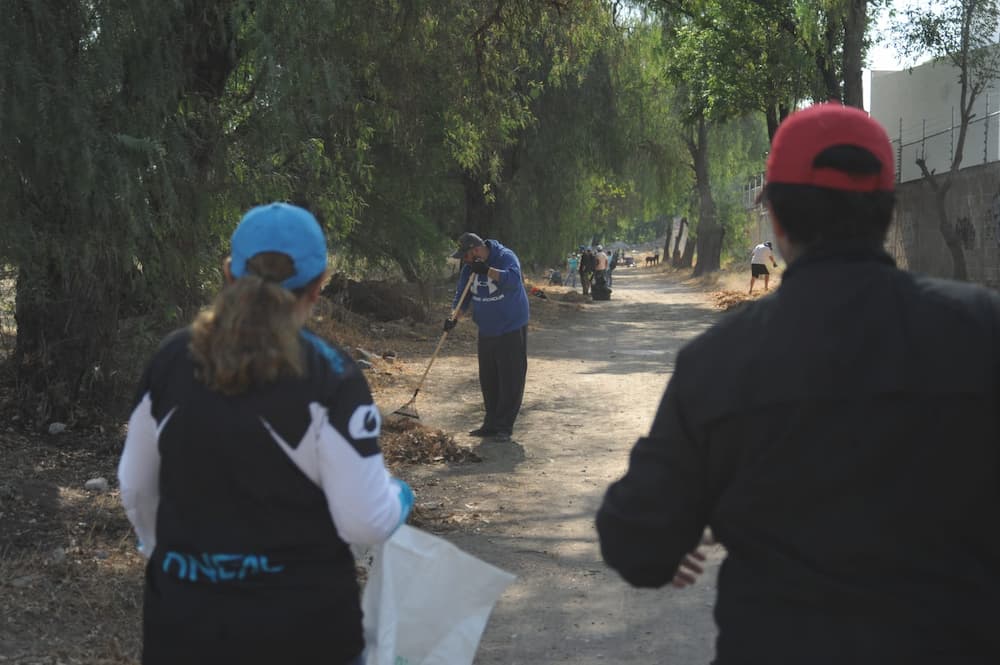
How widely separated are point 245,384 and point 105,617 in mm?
3196

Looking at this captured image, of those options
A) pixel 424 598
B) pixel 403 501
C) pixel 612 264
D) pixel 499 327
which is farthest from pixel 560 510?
pixel 612 264

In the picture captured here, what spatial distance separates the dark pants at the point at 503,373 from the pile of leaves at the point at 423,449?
73 centimetres

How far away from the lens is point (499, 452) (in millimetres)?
9570

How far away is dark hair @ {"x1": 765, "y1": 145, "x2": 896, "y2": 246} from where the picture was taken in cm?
200

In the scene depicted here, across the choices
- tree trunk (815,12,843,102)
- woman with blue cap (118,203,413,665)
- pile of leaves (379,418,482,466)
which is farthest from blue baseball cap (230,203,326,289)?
tree trunk (815,12,843,102)

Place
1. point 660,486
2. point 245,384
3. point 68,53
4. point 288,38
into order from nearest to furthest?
1. point 660,486
2. point 245,384
3. point 68,53
4. point 288,38

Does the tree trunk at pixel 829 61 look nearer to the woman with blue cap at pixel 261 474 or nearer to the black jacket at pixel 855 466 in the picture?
the woman with blue cap at pixel 261 474

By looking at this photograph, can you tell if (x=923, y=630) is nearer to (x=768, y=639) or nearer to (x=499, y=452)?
(x=768, y=639)

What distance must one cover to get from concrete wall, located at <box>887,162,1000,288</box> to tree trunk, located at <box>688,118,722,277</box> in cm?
1226

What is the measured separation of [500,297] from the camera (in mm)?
10078

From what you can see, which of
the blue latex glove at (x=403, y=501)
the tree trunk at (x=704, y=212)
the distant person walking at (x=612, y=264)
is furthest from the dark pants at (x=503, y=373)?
the tree trunk at (x=704, y=212)

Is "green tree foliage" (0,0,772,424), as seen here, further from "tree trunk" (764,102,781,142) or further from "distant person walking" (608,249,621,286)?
"distant person walking" (608,249,621,286)

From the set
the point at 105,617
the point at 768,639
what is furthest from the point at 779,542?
the point at 105,617

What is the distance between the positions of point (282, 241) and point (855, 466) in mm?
1225
